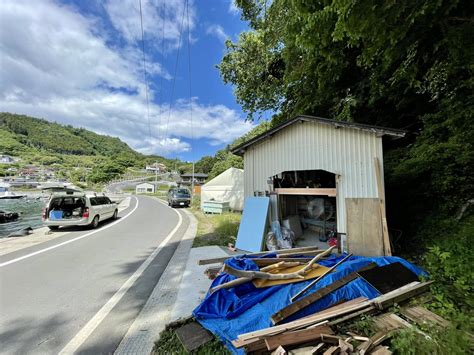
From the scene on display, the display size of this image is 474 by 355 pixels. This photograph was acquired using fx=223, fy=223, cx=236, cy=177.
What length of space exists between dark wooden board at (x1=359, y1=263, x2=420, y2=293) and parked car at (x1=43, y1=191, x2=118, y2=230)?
11155 millimetres

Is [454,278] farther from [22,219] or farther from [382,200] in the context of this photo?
[22,219]

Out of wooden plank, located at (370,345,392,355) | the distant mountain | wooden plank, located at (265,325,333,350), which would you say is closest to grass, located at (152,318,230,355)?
wooden plank, located at (265,325,333,350)

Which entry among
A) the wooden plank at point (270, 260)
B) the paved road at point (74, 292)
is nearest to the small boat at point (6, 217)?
the paved road at point (74, 292)

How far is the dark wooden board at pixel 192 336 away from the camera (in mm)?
2655

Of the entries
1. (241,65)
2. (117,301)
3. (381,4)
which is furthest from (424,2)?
(241,65)

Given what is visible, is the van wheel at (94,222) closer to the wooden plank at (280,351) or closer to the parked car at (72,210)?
the parked car at (72,210)

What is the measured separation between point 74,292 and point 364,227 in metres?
6.31

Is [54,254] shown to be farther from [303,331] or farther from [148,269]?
[303,331]

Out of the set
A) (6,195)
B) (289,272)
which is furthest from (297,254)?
(6,195)

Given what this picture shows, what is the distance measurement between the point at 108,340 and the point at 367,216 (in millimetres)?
5505

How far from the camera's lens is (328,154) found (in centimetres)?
612

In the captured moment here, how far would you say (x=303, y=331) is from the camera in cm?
257

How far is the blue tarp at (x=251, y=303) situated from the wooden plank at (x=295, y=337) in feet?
0.96

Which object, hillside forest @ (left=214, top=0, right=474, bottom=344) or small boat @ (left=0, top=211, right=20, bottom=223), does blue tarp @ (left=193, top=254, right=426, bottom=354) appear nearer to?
hillside forest @ (left=214, top=0, right=474, bottom=344)
